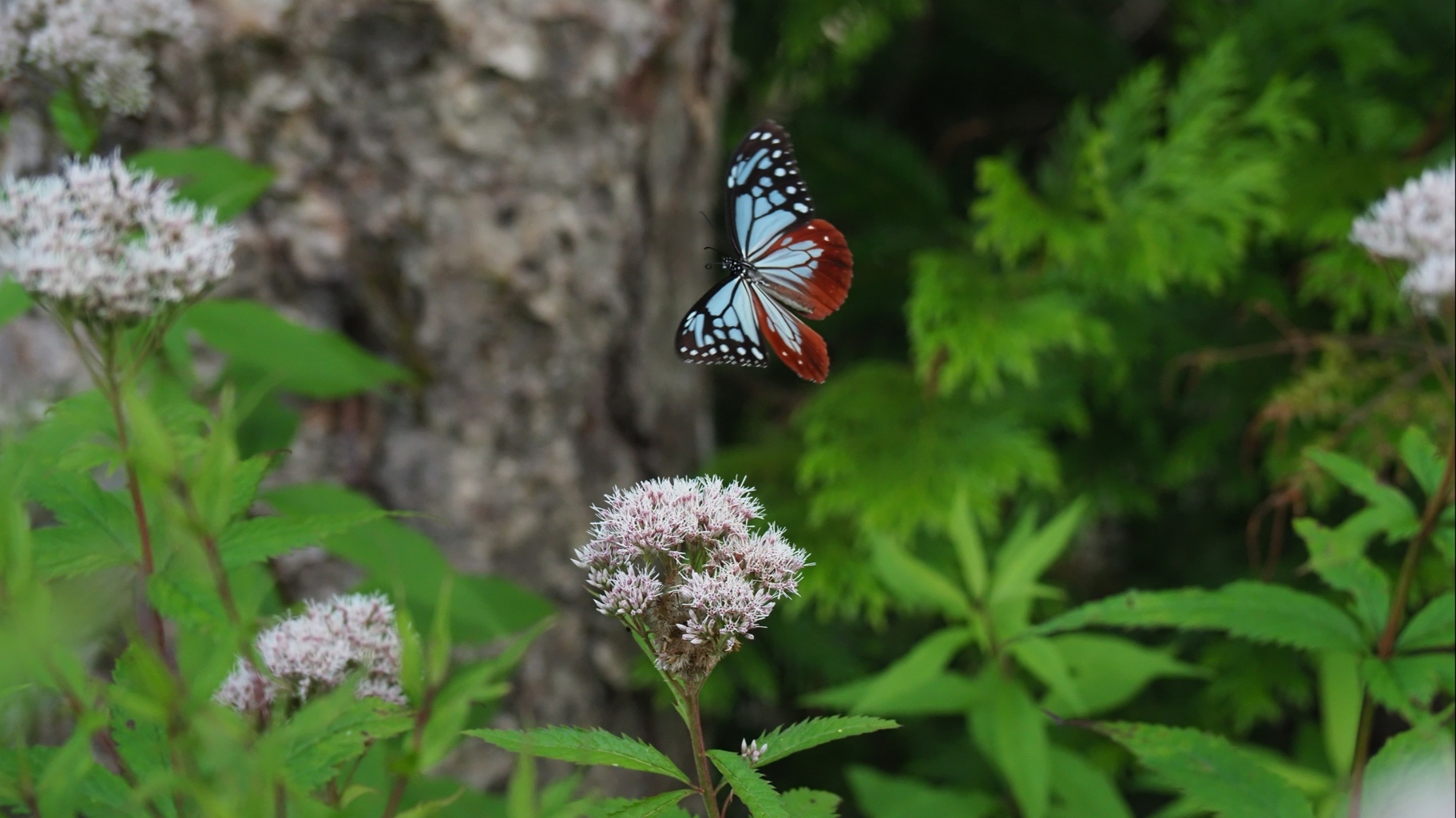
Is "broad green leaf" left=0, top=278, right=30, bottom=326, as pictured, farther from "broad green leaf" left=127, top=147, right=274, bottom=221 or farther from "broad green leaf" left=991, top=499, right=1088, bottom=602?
"broad green leaf" left=991, top=499, right=1088, bottom=602

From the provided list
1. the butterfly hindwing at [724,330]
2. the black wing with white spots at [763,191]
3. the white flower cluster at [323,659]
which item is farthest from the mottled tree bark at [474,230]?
the white flower cluster at [323,659]

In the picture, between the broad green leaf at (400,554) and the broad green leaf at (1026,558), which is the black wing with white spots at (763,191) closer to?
the broad green leaf at (400,554)

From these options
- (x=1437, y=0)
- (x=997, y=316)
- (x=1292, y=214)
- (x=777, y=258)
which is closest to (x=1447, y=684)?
(x=777, y=258)

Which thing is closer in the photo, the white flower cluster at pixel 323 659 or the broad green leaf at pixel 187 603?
the broad green leaf at pixel 187 603

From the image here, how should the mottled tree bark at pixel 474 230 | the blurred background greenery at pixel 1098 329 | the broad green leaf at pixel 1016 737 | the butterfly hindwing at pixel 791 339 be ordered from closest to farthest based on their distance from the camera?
the butterfly hindwing at pixel 791 339, the broad green leaf at pixel 1016 737, the mottled tree bark at pixel 474 230, the blurred background greenery at pixel 1098 329

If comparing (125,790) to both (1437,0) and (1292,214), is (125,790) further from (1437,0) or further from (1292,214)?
(1437,0)

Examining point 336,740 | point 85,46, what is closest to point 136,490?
point 336,740

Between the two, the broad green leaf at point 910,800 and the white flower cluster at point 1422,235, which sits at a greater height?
the white flower cluster at point 1422,235
